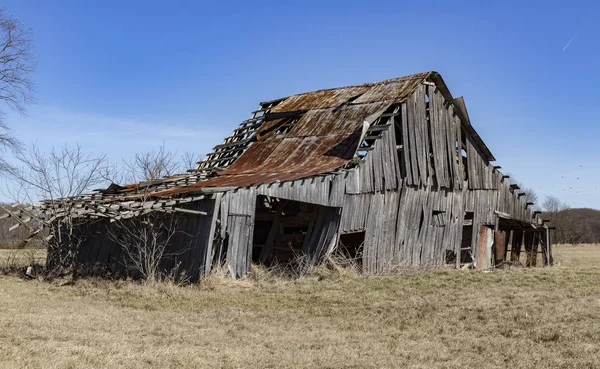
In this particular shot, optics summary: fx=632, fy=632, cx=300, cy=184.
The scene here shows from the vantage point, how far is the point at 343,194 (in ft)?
62.0

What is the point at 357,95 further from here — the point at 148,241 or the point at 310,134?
the point at 148,241

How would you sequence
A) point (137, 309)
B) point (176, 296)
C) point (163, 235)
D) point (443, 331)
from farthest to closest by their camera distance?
point (163, 235) → point (176, 296) → point (137, 309) → point (443, 331)

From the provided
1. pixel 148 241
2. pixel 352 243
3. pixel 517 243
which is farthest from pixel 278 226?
pixel 517 243

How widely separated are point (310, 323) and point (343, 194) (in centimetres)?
741

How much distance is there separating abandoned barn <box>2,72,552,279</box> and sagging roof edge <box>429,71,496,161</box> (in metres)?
0.04

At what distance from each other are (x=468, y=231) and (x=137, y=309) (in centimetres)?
1533

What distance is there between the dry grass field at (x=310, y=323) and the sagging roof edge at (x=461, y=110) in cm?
860

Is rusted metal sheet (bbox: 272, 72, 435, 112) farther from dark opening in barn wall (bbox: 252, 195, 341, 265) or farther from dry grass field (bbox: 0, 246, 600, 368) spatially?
dry grass field (bbox: 0, 246, 600, 368)

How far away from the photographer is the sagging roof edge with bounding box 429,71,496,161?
2356cm

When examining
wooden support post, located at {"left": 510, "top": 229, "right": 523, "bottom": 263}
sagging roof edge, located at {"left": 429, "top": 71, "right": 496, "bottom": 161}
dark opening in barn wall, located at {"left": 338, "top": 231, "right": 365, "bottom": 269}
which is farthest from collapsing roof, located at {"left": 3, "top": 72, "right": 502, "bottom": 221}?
wooden support post, located at {"left": 510, "top": 229, "right": 523, "bottom": 263}

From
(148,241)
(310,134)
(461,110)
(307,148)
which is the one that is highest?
(461,110)

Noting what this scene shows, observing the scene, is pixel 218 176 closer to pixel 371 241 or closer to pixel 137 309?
pixel 371 241

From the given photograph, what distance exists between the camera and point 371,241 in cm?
1989

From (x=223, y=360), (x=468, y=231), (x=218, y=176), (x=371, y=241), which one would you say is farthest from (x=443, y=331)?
(x=468, y=231)
